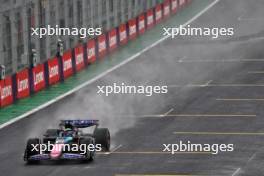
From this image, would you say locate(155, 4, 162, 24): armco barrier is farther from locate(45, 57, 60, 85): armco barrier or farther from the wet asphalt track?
locate(45, 57, 60, 85): armco barrier

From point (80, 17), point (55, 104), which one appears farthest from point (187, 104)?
point (80, 17)

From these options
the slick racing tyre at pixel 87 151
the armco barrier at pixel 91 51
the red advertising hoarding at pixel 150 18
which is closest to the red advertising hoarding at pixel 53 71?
the armco barrier at pixel 91 51

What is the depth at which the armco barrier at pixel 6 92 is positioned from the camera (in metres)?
55.1

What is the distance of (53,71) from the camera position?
62531 millimetres

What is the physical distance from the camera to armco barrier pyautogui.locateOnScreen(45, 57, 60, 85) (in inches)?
2425

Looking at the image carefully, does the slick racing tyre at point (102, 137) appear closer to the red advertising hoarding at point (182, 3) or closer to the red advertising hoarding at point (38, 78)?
the red advertising hoarding at point (38, 78)

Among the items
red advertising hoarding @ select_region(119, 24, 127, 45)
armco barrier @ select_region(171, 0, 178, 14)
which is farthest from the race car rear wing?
armco barrier @ select_region(171, 0, 178, 14)

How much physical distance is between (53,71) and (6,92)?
7101mm

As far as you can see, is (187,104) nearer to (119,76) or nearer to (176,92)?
(176,92)

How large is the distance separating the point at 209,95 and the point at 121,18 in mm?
28056

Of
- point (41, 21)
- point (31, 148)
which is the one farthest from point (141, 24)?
point (31, 148)

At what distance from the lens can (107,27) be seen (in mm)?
81375

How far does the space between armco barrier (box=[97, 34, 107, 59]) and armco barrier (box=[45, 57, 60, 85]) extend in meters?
8.19

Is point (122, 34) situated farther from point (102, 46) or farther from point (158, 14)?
point (158, 14)
